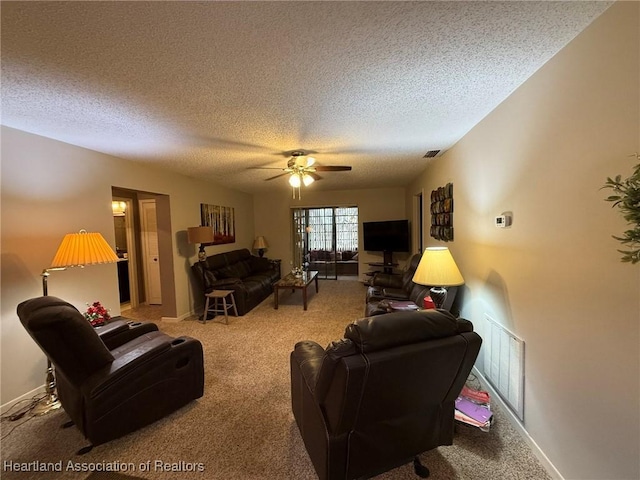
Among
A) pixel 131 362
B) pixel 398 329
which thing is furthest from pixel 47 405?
pixel 398 329

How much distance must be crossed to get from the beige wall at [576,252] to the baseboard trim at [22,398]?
4094mm

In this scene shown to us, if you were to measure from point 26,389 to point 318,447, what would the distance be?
112 inches

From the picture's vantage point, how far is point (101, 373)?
1764mm

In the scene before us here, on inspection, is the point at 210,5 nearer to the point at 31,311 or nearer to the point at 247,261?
the point at 31,311

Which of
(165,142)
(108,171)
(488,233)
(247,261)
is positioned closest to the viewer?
(488,233)

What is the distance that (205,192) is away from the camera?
16.8 ft

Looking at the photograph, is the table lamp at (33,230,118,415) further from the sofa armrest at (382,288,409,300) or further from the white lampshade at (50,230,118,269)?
the sofa armrest at (382,288,409,300)

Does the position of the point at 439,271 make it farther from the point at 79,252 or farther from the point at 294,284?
the point at 79,252

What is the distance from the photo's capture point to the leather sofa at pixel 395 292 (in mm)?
2996

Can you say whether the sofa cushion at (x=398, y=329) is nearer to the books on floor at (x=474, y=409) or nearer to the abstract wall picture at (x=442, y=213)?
the books on floor at (x=474, y=409)

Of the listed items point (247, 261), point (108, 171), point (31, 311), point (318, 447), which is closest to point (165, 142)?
point (108, 171)

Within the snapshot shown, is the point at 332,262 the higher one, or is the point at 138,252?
the point at 138,252

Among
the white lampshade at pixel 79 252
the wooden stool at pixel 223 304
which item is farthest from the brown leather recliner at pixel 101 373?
the wooden stool at pixel 223 304

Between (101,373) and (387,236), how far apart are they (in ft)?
18.7
